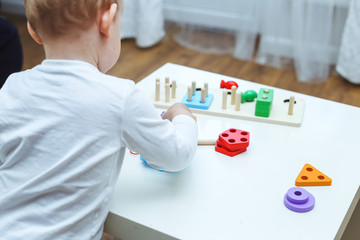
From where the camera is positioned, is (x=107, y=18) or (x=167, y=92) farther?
(x=167, y=92)

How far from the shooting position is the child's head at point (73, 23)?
63 cm

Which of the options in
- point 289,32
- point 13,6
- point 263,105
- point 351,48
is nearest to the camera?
point 263,105

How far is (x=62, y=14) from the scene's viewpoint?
0.63m

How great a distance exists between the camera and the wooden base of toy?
3.14ft

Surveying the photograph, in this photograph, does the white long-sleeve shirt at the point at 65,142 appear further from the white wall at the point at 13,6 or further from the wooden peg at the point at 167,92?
the white wall at the point at 13,6

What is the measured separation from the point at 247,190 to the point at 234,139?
13 cm

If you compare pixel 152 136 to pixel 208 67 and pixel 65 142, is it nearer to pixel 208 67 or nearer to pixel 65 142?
pixel 65 142

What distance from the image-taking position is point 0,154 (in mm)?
714

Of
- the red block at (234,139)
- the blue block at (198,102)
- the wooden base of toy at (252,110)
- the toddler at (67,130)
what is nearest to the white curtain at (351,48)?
the wooden base of toy at (252,110)

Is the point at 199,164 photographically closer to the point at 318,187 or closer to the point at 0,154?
the point at 318,187

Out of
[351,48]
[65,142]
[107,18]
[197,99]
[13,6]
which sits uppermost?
[107,18]

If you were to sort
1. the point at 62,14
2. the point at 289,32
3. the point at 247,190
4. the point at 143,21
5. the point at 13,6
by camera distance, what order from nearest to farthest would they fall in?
the point at 62,14 → the point at 247,190 → the point at 289,32 → the point at 143,21 → the point at 13,6

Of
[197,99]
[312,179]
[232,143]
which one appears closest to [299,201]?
[312,179]

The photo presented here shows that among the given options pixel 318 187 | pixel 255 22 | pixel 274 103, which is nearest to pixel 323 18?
pixel 255 22
